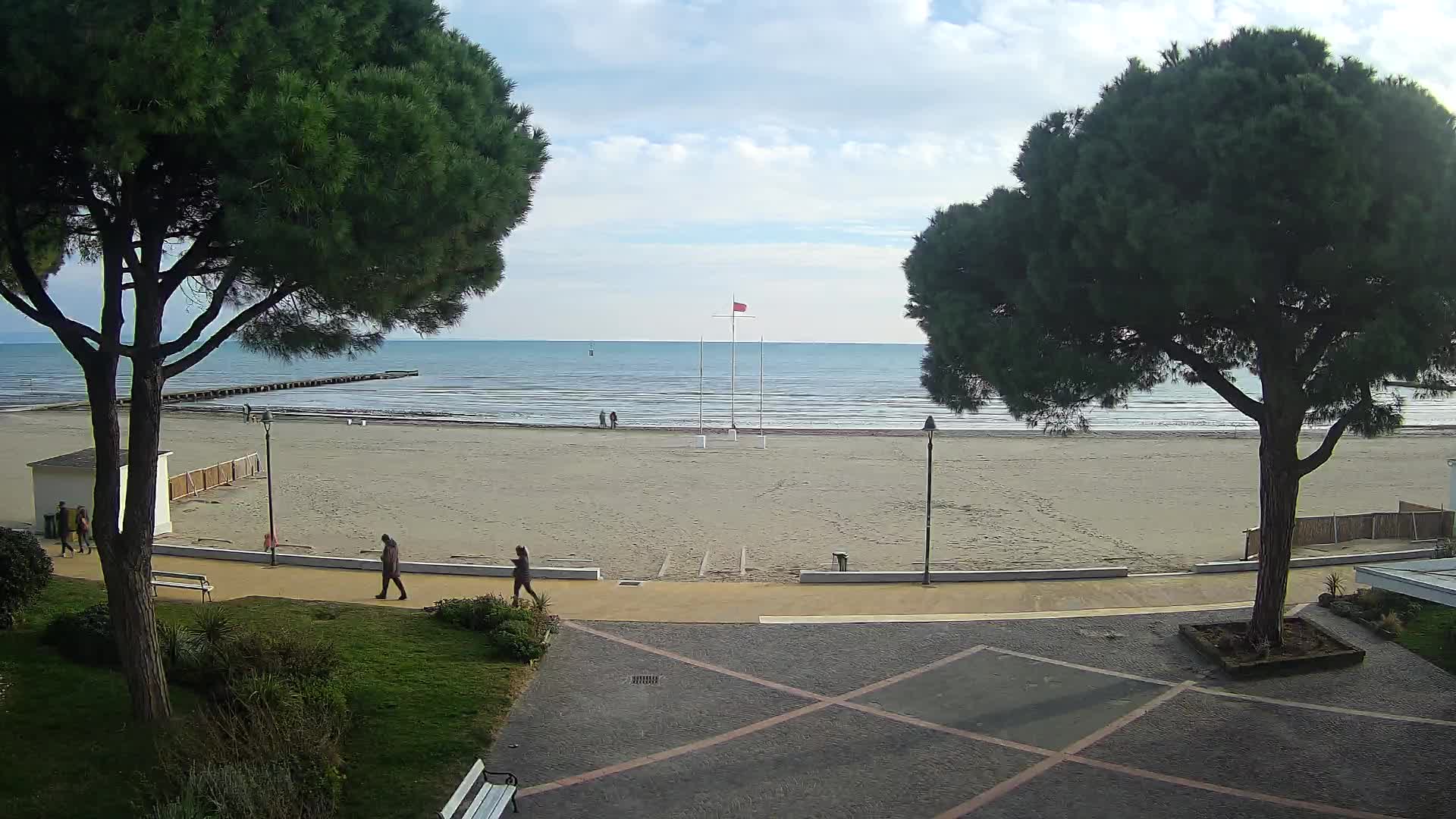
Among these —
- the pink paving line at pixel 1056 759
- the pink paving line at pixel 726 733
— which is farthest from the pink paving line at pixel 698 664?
the pink paving line at pixel 1056 759

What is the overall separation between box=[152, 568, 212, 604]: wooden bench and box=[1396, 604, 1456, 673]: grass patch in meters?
17.1

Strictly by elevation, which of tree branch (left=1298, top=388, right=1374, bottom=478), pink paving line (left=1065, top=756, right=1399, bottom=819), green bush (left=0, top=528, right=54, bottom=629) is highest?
tree branch (left=1298, top=388, right=1374, bottom=478)

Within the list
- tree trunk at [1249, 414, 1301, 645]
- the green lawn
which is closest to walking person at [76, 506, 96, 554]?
the green lawn

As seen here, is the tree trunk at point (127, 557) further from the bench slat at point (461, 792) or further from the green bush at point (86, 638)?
the bench slat at point (461, 792)

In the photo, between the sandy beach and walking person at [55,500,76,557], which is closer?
walking person at [55,500,76,557]

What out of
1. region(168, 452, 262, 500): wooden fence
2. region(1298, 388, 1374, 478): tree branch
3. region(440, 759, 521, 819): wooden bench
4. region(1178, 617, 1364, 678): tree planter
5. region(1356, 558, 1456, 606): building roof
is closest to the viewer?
region(440, 759, 521, 819): wooden bench

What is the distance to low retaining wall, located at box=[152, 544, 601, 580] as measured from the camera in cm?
1738

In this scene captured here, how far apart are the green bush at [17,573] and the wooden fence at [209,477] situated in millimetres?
14674

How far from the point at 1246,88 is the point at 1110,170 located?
154 cm

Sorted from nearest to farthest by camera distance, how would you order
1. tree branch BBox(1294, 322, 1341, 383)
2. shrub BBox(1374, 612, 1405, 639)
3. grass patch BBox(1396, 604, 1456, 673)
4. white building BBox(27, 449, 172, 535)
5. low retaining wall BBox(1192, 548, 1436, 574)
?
1. tree branch BBox(1294, 322, 1341, 383)
2. grass patch BBox(1396, 604, 1456, 673)
3. shrub BBox(1374, 612, 1405, 639)
4. low retaining wall BBox(1192, 548, 1436, 574)
5. white building BBox(27, 449, 172, 535)

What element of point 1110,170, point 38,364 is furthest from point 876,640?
point 38,364

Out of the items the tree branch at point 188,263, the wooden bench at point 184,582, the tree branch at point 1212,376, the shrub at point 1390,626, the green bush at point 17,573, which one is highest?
the tree branch at point 188,263

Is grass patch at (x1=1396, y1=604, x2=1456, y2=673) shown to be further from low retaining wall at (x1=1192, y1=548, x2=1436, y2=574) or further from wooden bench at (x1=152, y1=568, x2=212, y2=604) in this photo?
wooden bench at (x1=152, y1=568, x2=212, y2=604)

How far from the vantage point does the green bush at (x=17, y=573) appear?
11.1m
